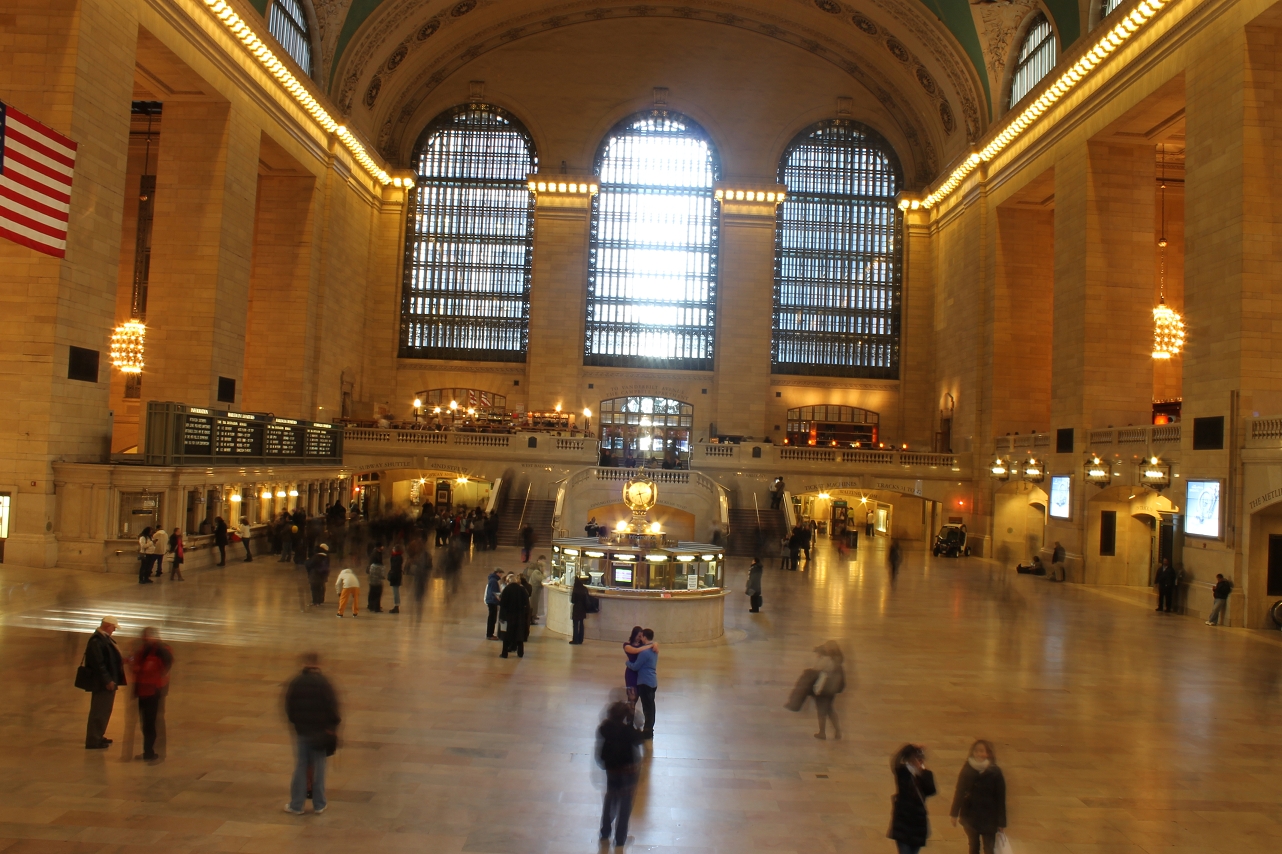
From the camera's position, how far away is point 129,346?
997 inches

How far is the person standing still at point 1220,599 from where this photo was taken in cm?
1683

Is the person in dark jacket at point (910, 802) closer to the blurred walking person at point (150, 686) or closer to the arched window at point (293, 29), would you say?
the blurred walking person at point (150, 686)

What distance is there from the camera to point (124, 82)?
19266 mm

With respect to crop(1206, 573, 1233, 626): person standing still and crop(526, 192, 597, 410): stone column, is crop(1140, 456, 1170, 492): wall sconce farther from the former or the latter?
crop(526, 192, 597, 410): stone column

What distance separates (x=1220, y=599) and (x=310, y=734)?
16491 mm

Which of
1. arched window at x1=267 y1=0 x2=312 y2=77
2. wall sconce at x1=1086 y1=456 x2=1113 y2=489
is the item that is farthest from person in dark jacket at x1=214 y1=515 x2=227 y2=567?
wall sconce at x1=1086 y1=456 x2=1113 y2=489

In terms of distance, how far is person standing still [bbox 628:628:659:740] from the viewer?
8625 mm

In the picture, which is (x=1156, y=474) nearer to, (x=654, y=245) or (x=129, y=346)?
(x=654, y=245)

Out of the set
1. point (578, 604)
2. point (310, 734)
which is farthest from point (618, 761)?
point (578, 604)

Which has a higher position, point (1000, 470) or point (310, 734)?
point (1000, 470)

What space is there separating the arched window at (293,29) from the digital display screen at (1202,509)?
25667 mm

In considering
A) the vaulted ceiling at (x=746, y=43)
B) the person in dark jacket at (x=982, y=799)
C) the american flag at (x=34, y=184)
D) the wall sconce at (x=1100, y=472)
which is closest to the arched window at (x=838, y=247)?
the vaulted ceiling at (x=746, y=43)

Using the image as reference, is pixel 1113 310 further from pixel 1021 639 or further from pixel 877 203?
pixel 877 203

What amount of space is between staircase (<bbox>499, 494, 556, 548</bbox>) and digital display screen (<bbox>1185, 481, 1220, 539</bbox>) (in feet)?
48.8
